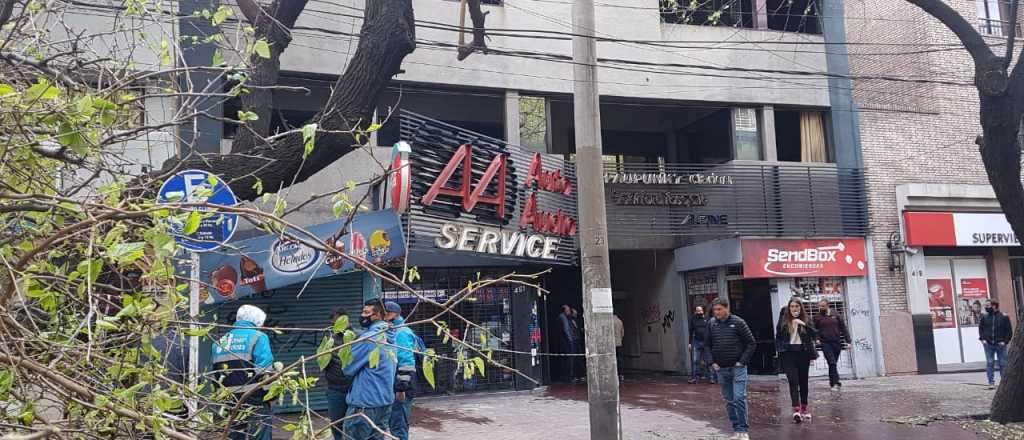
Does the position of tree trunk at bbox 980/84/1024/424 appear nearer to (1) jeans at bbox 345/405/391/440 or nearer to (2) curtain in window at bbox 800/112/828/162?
(2) curtain in window at bbox 800/112/828/162

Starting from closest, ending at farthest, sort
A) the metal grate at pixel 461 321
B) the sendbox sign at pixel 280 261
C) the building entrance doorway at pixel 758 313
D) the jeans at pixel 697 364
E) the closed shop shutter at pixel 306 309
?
the sendbox sign at pixel 280 261, the closed shop shutter at pixel 306 309, the metal grate at pixel 461 321, the jeans at pixel 697 364, the building entrance doorway at pixel 758 313

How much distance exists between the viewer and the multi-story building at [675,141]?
47.9 feet

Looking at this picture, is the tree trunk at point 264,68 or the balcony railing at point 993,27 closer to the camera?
the tree trunk at point 264,68

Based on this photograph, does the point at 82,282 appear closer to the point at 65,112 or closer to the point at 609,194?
the point at 65,112

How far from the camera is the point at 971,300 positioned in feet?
58.9

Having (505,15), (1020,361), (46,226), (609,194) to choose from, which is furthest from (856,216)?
(46,226)

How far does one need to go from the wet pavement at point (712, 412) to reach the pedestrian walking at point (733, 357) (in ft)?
1.87

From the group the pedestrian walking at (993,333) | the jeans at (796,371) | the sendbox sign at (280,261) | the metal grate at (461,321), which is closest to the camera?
the jeans at (796,371)

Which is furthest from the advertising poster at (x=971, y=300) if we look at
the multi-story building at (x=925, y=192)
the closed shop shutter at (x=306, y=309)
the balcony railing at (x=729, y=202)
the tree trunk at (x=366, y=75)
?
the tree trunk at (x=366, y=75)

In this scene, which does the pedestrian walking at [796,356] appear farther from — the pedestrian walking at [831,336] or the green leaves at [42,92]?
the green leaves at [42,92]

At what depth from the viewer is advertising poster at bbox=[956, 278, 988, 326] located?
58.4 ft

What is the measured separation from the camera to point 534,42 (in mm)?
15336

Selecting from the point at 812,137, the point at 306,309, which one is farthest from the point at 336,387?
the point at 812,137

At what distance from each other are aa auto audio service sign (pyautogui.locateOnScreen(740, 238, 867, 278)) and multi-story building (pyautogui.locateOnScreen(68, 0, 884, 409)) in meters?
0.03
